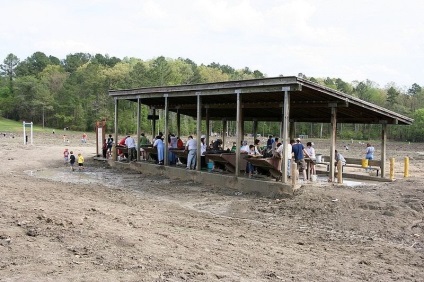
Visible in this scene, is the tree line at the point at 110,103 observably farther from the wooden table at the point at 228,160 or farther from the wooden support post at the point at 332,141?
the wooden support post at the point at 332,141

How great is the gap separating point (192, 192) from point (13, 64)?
117069mm

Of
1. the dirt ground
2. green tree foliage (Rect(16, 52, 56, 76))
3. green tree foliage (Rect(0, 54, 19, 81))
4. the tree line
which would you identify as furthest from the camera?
green tree foliage (Rect(0, 54, 19, 81))

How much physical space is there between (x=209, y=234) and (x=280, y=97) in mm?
8612

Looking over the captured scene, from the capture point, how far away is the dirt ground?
6.05 metres

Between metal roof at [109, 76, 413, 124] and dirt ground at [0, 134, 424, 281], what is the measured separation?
2913 millimetres

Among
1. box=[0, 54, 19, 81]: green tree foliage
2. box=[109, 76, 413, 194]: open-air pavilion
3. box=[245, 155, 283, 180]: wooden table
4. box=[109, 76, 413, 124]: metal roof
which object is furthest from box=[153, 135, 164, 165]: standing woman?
box=[0, 54, 19, 81]: green tree foliage

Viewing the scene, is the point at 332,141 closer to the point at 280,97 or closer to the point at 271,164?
the point at 280,97

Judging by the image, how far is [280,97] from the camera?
15.8 meters

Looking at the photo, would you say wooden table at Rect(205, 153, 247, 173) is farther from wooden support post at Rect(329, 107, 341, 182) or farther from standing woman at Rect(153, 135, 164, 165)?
standing woman at Rect(153, 135, 164, 165)

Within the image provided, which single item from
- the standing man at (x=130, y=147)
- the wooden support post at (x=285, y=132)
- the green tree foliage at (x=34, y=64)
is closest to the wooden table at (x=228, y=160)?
the wooden support post at (x=285, y=132)

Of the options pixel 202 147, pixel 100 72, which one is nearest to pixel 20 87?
pixel 100 72

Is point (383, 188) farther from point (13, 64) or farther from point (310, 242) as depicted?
point (13, 64)

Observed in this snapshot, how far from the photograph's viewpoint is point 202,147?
17.7 meters

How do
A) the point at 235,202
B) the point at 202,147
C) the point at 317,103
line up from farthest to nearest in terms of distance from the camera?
1. the point at 202,147
2. the point at 317,103
3. the point at 235,202
